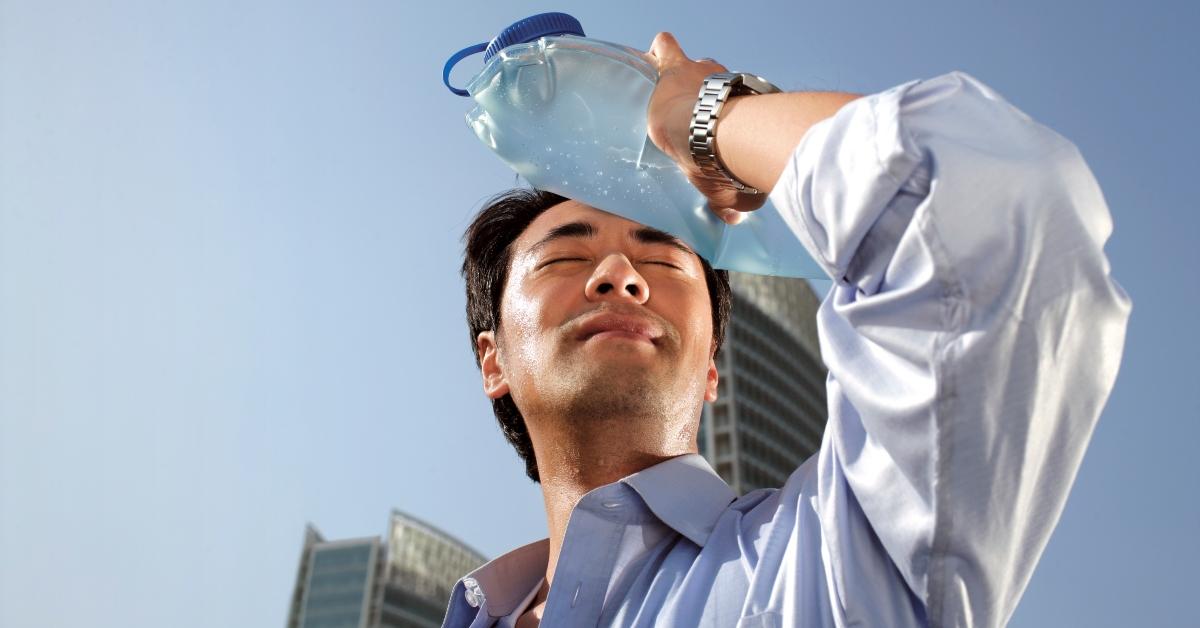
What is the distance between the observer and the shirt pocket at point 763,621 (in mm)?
1482

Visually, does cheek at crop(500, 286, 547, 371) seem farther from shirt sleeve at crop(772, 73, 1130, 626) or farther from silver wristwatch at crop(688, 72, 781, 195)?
shirt sleeve at crop(772, 73, 1130, 626)

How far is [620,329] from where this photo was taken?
2.19 meters

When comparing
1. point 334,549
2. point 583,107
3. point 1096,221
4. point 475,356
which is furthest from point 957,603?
point 334,549

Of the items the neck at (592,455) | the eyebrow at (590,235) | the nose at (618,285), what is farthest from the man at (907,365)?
the eyebrow at (590,235)

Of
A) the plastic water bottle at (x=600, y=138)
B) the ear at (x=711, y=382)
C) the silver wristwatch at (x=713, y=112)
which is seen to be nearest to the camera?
the silver wristwatch at (x=713, y=112)

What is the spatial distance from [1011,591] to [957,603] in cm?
8

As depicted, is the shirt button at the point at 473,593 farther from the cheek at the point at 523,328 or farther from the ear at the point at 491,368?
the ear at the point at 491,368

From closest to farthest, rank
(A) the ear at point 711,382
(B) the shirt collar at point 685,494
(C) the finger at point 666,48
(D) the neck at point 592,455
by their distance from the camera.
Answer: (C) the finger at point 666,48
(B) the shirt collar at point 685,494
(D) the neck at point 592,455
(A) the ear at point 711,382

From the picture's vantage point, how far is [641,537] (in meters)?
1.90

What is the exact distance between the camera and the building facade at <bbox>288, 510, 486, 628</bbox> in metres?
65.4

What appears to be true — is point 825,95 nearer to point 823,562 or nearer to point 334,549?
point 823,562

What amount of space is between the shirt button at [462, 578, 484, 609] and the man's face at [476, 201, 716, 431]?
15.0 inches

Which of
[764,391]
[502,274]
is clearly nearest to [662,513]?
[502,274]

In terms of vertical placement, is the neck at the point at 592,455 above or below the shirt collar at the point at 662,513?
above
